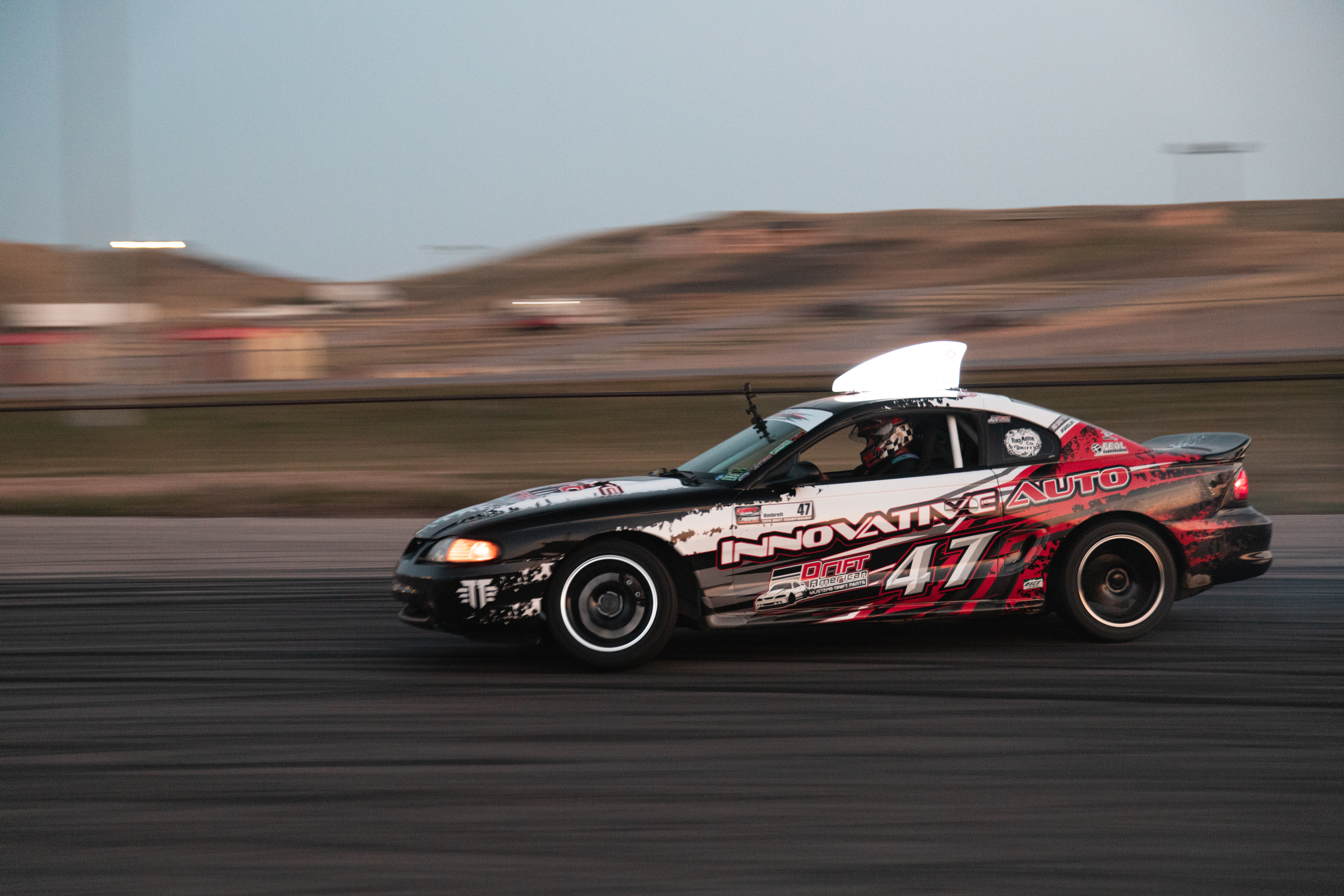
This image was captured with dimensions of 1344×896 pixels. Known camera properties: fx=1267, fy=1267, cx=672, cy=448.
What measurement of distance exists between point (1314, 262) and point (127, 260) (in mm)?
69393

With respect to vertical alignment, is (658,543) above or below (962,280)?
below

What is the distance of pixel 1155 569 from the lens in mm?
6871

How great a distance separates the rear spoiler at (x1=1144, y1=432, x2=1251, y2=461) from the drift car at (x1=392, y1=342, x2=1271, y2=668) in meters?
0.02

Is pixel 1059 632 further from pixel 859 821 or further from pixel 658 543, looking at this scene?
pixel 859 821

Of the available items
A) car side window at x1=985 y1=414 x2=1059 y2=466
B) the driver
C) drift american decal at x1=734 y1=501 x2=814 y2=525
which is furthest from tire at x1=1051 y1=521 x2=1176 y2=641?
drift american decal at x1=734 y1=501 x2=814 y2=525

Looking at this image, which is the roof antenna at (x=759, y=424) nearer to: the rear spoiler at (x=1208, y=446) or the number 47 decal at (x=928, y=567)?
the number 47 decal at (x=928, y=567)

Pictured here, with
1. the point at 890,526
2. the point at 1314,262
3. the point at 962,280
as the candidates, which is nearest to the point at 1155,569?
the point at 890,526

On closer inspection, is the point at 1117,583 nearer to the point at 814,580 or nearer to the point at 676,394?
the point at 814,580

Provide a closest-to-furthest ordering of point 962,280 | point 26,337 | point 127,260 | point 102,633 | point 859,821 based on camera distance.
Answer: point 859,821 → point 102,633 → point 127,260 → point 26,337 → point 962,280

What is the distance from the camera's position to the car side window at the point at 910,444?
6730mm

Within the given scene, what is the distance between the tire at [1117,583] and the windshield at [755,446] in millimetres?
1580

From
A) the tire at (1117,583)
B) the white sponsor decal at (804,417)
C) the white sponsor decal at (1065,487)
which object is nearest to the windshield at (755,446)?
the white sponsor decal at (804,417)

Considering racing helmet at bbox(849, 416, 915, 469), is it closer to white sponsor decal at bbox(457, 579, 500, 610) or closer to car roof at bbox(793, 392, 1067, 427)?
car roof at bbox(793, 392, 1067, 427)

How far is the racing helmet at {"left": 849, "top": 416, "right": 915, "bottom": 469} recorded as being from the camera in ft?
22.3
